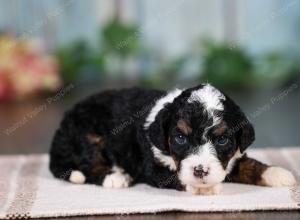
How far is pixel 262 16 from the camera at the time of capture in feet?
33.3

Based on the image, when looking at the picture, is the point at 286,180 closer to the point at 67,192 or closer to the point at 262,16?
the point at 67,192

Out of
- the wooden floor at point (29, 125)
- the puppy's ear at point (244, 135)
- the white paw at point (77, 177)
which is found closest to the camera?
the puppy's ear at point (244, 135)

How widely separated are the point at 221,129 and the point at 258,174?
577 mm

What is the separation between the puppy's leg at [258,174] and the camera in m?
5.12

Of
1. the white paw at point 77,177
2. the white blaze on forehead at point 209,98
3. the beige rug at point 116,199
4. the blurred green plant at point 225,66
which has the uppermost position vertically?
the blurred green plant at point 225,66

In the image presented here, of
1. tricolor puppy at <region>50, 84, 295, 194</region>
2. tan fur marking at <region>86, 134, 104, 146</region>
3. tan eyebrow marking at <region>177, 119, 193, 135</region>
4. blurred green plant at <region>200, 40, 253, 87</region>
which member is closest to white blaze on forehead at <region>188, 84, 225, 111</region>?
tricolor puppy at <region>50, 84, 295, 194</region>

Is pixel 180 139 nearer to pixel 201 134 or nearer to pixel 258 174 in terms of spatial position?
pixel 201 134

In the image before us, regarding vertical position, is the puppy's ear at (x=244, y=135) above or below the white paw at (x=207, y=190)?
above

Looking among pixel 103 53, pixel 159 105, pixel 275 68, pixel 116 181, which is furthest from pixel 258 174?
pixel 103 53

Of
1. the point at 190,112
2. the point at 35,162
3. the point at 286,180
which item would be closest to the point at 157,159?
the point at 190,112

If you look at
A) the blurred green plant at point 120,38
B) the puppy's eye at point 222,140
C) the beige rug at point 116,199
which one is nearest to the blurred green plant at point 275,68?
the blurred green plant at point 120,38

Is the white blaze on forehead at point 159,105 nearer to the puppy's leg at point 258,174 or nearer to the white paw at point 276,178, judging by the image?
the puppy's leg at point 258,174

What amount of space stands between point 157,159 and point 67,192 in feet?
2.07

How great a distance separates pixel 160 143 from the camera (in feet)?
16.2
